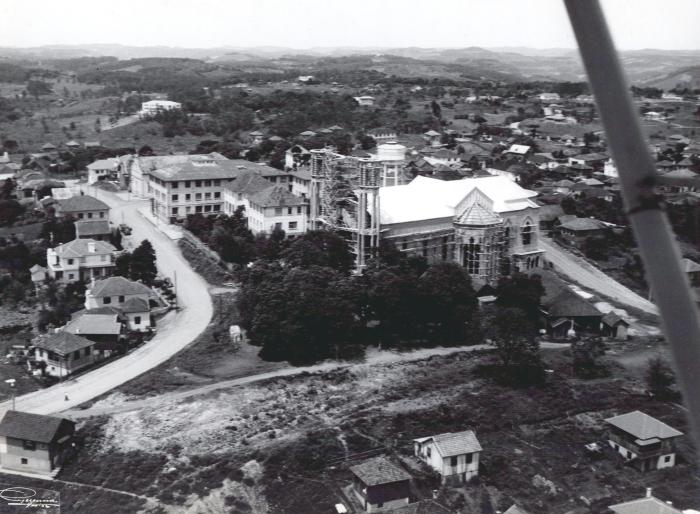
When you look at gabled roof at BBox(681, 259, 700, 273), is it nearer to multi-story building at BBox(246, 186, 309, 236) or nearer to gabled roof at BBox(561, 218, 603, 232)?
multi-story building at BBox(246, 186, 309, 236)

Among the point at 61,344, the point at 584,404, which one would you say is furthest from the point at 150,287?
the point at 584,404

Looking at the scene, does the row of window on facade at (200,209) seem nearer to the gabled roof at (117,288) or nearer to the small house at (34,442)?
the gabled roof at (117,288)

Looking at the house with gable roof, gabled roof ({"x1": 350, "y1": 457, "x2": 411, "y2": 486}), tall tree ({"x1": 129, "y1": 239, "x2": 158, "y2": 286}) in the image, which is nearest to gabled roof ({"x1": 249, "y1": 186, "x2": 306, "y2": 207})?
tall tree ({"x1": 129, "y1": 239, "x2": 158, "y2": 286})

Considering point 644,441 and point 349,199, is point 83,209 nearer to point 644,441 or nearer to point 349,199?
point 349,199

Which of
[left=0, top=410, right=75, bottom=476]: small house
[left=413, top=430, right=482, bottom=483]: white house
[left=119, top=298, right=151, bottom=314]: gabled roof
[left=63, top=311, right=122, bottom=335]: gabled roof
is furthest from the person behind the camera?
[left=119, top=298, right=151, bottom=314]: gabled roof

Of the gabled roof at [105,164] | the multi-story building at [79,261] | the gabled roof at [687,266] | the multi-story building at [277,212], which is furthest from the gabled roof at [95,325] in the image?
the gabled roof at [105,164]

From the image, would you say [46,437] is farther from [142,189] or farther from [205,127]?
[205,127]
